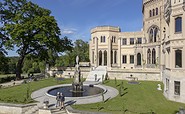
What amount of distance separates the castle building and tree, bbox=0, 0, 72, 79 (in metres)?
13.5

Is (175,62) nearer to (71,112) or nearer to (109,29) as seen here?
(71,112)

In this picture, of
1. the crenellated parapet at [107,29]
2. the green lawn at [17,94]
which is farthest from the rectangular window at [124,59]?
the green lawn at [17,94]

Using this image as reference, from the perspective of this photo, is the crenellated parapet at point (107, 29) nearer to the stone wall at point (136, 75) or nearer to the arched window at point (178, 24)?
the stone wall at point (136, 75)

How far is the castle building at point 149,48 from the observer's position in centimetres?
1952

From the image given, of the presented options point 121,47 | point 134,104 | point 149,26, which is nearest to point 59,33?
point 121,47

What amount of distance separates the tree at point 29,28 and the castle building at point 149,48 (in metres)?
13.5

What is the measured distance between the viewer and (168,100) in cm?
1983

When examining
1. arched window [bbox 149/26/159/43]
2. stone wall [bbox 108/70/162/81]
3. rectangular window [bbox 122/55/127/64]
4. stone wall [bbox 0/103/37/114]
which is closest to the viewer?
stone wall [bbox 0/103/37/114]

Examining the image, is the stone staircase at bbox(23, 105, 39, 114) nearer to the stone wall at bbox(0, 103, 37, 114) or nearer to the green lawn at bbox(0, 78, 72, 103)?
the stone wall at bbox(0, 103, 37, 114)

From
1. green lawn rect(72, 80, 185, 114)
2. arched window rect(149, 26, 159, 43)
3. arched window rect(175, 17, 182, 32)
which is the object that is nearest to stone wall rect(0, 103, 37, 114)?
green lawn rect(72, 80, 185, 114)

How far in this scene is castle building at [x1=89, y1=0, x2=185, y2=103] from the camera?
768 inches

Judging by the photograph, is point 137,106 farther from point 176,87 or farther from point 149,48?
point 149,48

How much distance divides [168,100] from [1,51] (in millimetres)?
32441

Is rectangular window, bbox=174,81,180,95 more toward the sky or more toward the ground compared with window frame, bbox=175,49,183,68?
more toward the ground
